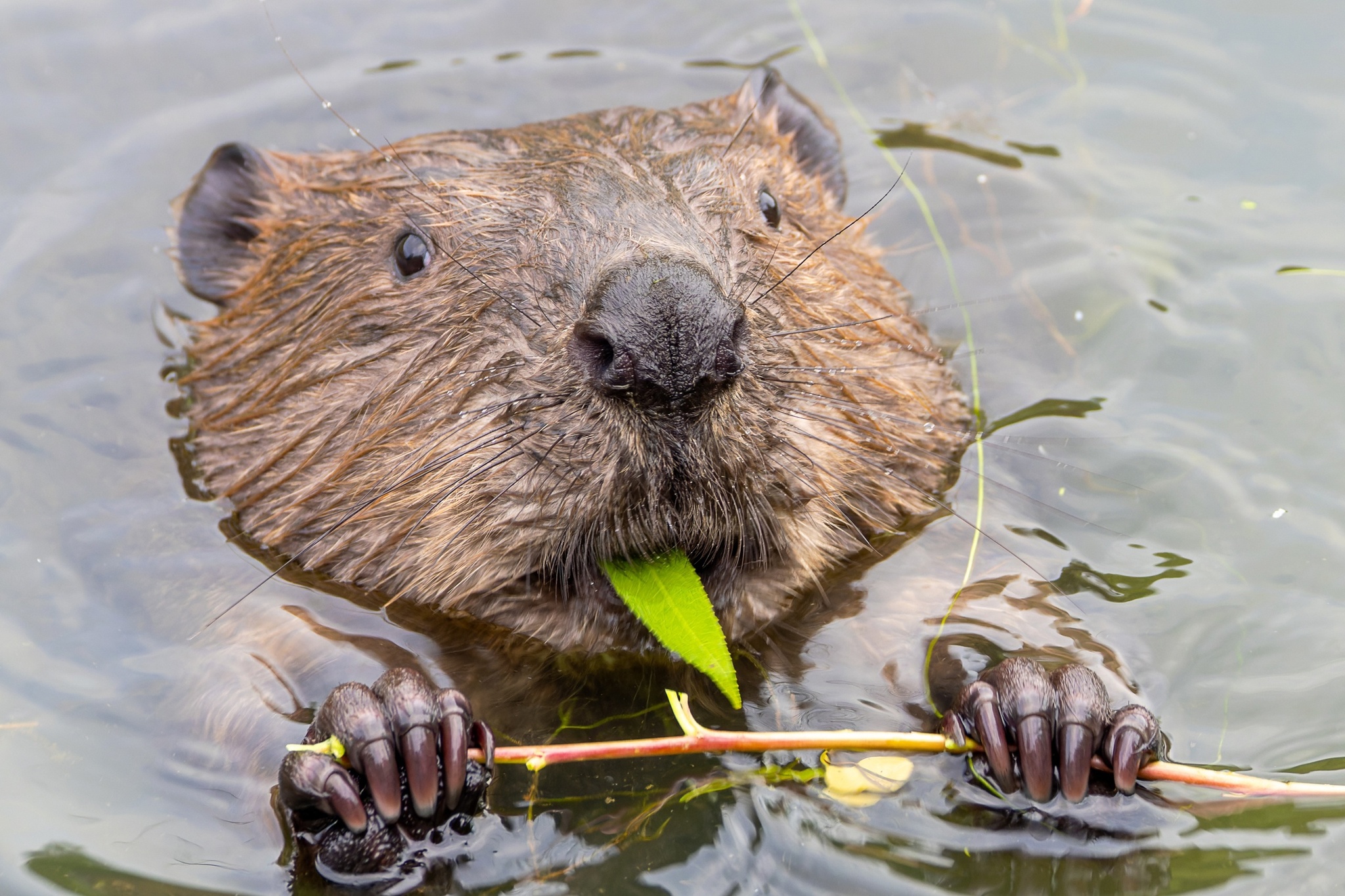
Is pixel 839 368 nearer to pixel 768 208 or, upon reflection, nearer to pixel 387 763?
pixel 768 208

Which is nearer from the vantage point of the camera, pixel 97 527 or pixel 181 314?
pixel 97 527

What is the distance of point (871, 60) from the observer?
587 cm

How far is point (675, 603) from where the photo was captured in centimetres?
284

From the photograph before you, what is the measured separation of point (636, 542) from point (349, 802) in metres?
0.75

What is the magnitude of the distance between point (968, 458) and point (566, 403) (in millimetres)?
1677

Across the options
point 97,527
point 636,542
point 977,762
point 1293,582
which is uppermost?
point 636,542

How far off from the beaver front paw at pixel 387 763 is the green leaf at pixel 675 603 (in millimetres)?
414

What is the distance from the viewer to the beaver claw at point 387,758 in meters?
2.58

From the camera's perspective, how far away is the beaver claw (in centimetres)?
258

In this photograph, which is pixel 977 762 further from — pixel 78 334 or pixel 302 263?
pixel 78 334

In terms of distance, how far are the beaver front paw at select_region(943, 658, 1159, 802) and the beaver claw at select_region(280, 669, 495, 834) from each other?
104 centimetres

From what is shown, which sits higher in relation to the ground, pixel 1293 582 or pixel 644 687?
pixel 644 687

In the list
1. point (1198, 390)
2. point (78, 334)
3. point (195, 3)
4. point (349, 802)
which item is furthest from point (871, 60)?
point (349, 802)

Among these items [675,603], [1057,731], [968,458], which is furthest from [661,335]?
[968,458]
